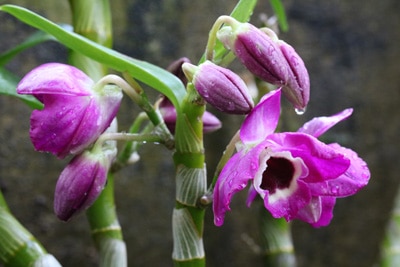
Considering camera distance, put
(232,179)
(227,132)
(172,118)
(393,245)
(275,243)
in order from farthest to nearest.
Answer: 1. (227,132)
2. (393,245)
3. (275,243)
4. (172,118)
5. (232,179)

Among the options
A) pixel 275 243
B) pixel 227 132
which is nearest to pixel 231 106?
pixel 275 243

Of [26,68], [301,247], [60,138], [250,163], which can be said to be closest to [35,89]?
[60,138]

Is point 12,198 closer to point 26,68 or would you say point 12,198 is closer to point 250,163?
point 26,68

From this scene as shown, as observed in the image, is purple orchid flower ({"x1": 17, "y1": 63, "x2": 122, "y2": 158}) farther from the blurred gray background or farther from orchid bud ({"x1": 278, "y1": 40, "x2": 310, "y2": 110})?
the blurred gray background

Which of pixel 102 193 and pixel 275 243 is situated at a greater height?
pixel 102 193

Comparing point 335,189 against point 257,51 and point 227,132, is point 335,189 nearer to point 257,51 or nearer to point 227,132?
point 257,51

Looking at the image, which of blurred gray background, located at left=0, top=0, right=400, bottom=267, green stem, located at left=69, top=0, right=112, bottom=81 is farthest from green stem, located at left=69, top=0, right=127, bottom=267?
blurred gray background, located at left=0, top=0, right=400, bottom=267

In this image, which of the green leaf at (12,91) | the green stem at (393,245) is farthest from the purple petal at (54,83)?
the green stem at (393,245)
